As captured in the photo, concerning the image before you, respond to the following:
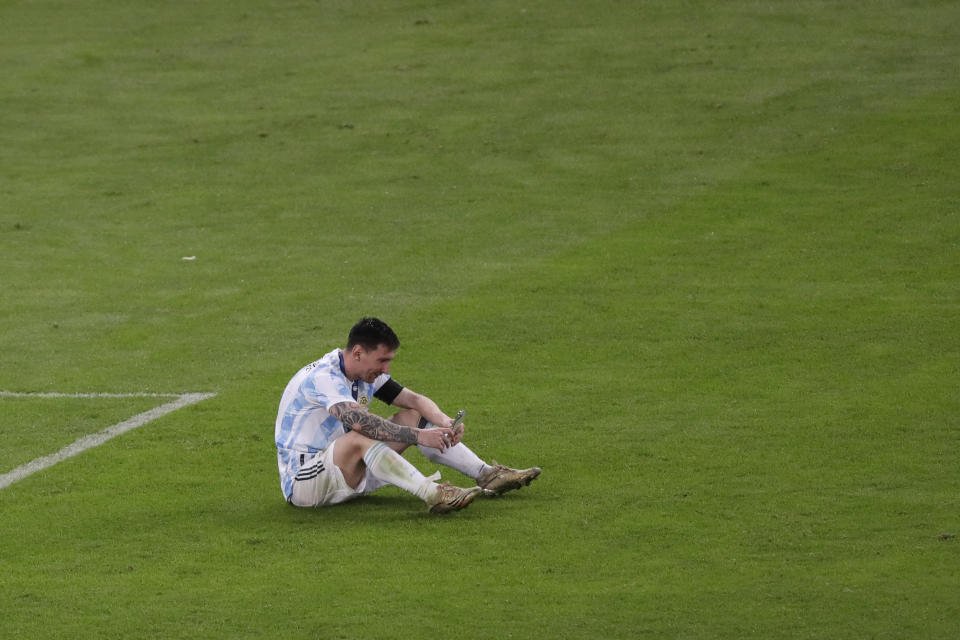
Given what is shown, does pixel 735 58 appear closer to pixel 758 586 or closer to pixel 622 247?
pixel 622 247

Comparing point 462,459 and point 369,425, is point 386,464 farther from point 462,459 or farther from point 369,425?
point 462,459

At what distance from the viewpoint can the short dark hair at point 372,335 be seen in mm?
10531

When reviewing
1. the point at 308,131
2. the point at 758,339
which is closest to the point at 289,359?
the point at 758,339

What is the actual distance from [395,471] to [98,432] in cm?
382

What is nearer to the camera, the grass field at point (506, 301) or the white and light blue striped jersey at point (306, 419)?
the grass field at point (506, 301)

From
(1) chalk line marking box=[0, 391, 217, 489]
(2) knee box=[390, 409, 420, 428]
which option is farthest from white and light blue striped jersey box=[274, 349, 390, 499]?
(1) chalk line marking box=[0, 391, 217, 489]

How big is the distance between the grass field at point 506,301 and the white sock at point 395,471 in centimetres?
26

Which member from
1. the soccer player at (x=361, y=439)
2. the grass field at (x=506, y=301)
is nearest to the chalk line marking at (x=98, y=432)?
the grass field at (x=506, y=301)

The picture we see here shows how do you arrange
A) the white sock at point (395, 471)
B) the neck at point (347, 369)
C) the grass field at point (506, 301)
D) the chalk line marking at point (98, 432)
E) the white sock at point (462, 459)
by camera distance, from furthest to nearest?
1. the chalk line marking at point (98, 432)
2. the white sock at point (462, 459)
3. the neck at point (347, 369)
4. the white sock at point (395, 471)
5. the grass field at point (506, 301)

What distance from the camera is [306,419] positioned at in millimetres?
10914

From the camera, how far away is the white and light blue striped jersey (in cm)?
1081

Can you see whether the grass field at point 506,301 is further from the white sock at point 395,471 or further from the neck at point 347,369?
the neck at point 347,369

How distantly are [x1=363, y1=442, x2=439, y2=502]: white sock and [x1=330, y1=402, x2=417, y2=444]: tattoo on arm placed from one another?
9cm

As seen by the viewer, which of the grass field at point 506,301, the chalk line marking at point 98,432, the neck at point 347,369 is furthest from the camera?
the chalk line marking at point 98,432
